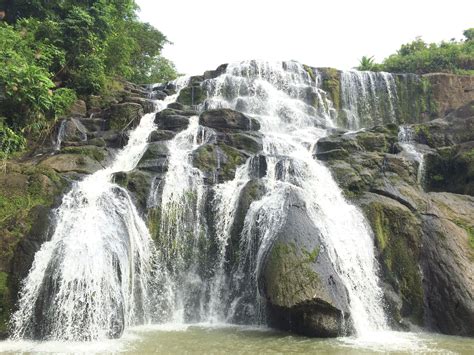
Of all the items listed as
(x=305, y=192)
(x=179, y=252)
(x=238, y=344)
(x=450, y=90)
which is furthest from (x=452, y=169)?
(x=450, y=90)

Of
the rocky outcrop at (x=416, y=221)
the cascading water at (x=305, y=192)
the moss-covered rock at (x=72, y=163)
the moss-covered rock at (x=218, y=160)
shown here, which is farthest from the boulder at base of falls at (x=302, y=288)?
the moss-covered rock at (x=72, y=163)

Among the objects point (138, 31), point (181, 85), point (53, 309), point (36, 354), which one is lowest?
point (36, 354)

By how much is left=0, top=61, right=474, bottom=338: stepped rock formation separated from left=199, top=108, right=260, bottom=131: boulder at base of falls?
49 mm

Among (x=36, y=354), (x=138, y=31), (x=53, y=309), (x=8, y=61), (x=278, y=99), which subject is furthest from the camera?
(x=138, y=31)

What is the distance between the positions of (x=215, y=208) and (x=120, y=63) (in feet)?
51.6

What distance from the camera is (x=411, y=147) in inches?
696

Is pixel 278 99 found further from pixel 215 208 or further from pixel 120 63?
pixel 215 208

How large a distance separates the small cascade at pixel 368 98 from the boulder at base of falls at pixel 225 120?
9003 millimetres

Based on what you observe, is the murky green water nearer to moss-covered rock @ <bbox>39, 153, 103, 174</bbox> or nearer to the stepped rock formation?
the stepped rock formation

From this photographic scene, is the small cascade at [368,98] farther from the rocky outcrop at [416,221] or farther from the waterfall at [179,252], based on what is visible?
the waterfall at [179,252]

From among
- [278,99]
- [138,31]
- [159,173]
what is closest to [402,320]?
[159,173]

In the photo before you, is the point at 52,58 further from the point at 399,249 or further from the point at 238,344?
the point at 399,249

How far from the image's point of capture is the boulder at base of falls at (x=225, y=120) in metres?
18.2

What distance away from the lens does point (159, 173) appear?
1379cm
